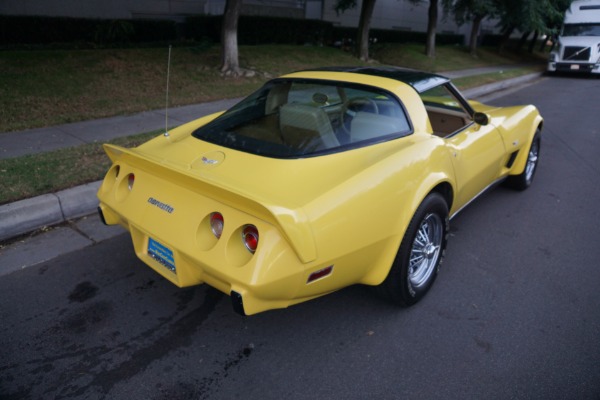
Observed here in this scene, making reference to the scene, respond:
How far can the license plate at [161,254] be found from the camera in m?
2.37

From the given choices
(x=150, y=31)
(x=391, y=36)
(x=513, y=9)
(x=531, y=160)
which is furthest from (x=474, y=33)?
(x=531, y=160)

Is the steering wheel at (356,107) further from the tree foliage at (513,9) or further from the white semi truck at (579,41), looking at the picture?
the white semi truck at (579,41)

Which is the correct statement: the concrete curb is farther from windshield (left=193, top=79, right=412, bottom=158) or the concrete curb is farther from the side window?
the side window

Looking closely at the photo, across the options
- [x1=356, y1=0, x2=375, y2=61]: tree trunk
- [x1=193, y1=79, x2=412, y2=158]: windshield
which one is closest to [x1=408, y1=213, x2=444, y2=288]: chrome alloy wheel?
[x1=193, y1=79, x2=412, y2=158]: windshield

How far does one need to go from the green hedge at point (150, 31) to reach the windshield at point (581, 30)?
29.9ft

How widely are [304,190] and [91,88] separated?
6.91 m

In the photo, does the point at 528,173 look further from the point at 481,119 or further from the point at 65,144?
the point at 65,144

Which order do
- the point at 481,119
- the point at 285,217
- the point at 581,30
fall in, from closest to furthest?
1. the point at 285,217
2. the point at 481,119
3. the point at 581,30

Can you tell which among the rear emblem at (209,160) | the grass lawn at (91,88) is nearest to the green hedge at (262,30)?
the grass lawn at (91,88)

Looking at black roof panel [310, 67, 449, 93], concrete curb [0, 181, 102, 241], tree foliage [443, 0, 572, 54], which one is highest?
tree foliage [443, 0, 572, 54]

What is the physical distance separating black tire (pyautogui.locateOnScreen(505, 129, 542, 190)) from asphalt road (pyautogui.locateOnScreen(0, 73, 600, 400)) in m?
1.27

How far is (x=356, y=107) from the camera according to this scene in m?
3.01

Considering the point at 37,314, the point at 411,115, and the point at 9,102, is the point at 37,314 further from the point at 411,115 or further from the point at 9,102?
the point at 9,102

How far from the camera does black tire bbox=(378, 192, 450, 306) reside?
2.59 m
